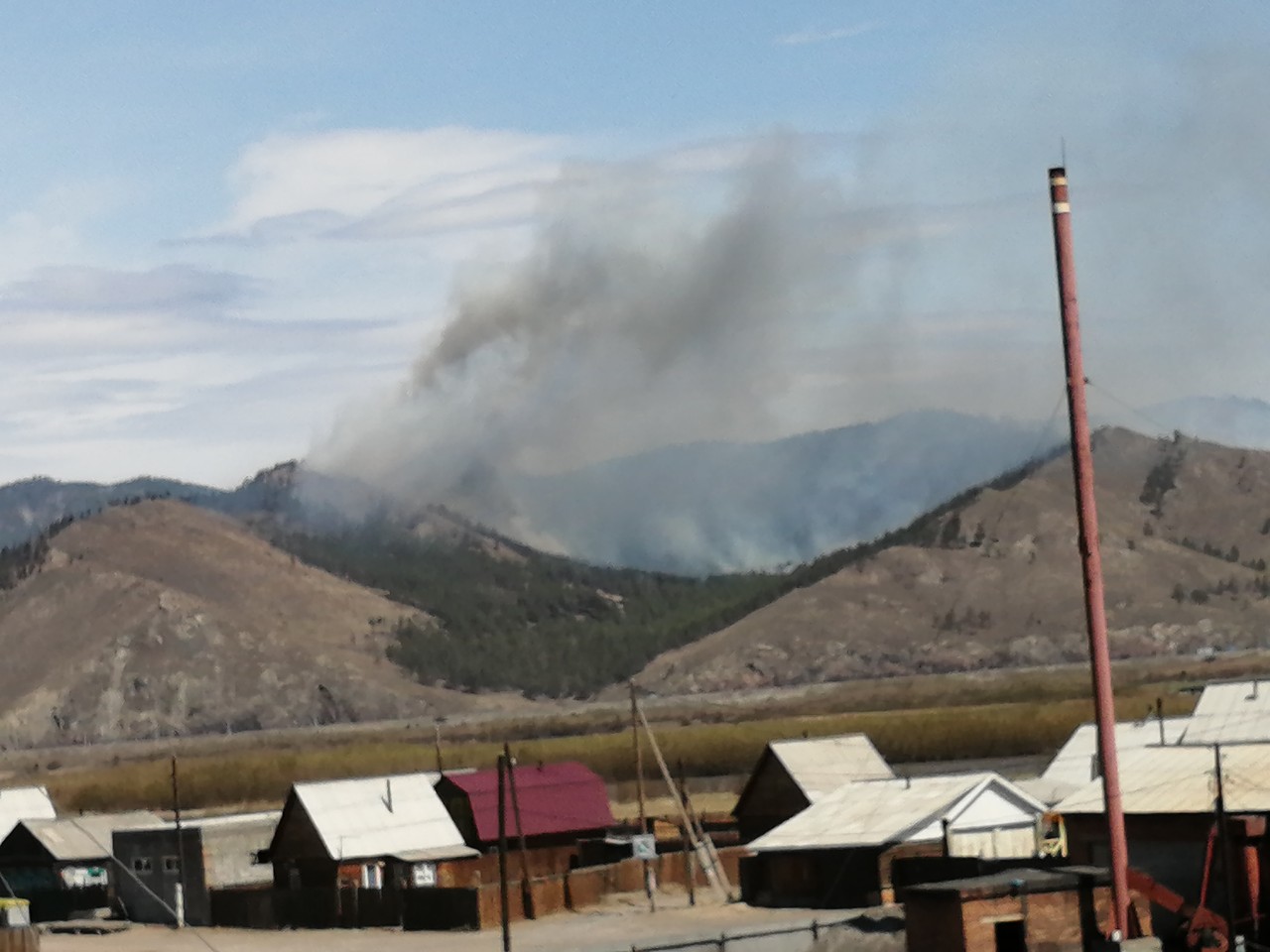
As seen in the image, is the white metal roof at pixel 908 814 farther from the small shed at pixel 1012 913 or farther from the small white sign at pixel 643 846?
the small shed at pixel 1012 913

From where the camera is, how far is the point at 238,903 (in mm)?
69750

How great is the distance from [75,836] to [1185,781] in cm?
4294

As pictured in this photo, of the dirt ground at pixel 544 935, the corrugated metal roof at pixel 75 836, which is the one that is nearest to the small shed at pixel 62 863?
the corrugated metal roof at pixel 75 836

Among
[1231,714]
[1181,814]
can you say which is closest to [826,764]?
[1231,714]

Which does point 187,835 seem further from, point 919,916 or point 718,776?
point 718,776

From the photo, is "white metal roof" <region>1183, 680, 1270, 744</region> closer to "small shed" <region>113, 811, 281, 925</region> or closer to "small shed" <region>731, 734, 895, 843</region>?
"small shed" <region>731, 734, 895, 843</region>

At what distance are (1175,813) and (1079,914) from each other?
4.65 metres

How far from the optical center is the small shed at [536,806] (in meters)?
74.9

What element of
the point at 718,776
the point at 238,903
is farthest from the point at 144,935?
the point at 718,776

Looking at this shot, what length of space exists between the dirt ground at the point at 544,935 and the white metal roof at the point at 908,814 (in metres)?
2.05

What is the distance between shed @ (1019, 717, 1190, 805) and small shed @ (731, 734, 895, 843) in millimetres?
6169

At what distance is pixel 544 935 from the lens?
60656mm

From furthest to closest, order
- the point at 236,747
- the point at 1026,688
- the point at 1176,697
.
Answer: the point at 236,747 < the point at 1026,688 < the point at 1176,697

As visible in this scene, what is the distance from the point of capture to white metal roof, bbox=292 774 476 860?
235ft
